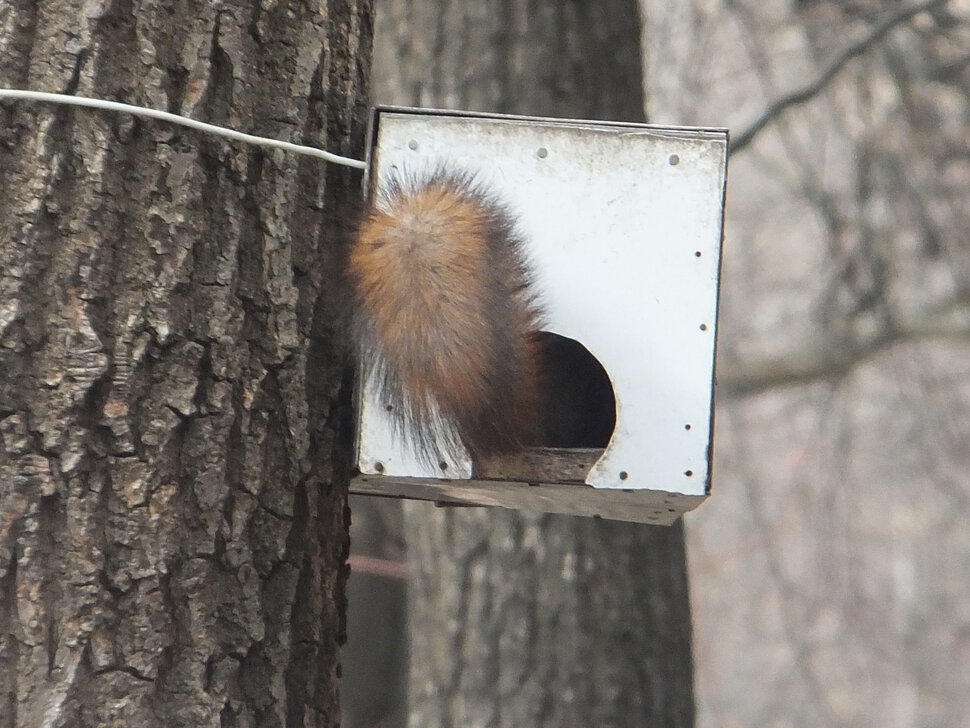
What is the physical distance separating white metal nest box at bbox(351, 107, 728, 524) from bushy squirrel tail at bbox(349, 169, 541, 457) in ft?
0.33

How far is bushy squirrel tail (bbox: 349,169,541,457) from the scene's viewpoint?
167 cm

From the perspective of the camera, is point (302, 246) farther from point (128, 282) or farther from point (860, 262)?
point (860, 262)

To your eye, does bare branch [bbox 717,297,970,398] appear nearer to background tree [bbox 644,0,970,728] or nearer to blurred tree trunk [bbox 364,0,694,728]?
background tree [bbox 644,0,970,728]

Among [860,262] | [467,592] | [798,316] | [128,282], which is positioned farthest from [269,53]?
[798,316]

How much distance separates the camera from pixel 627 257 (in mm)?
1836

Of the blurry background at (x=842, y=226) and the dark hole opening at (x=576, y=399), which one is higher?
the blurry background at (x=842, y=226)

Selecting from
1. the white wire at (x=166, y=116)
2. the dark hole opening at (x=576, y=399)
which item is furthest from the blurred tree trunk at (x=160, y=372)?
the dark hole opening at (x=576, y=399)

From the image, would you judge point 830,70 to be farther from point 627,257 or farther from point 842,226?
point 627,257

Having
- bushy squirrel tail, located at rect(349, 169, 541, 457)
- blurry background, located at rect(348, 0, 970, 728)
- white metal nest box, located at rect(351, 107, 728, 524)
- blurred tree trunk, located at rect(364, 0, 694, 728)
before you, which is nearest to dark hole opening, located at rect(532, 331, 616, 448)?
white metal nest box, located at rect(351, 107, 728, 524)

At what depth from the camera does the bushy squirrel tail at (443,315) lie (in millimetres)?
1667

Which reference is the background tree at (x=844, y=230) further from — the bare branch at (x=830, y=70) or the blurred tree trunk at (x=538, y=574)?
the blurred tree trunk at (x=538, y=574)

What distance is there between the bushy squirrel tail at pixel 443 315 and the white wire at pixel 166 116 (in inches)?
5.2

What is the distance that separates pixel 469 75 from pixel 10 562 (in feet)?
7.07

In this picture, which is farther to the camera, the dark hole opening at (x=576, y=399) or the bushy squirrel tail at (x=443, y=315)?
the dark hole opening at (x=576, y=399)
